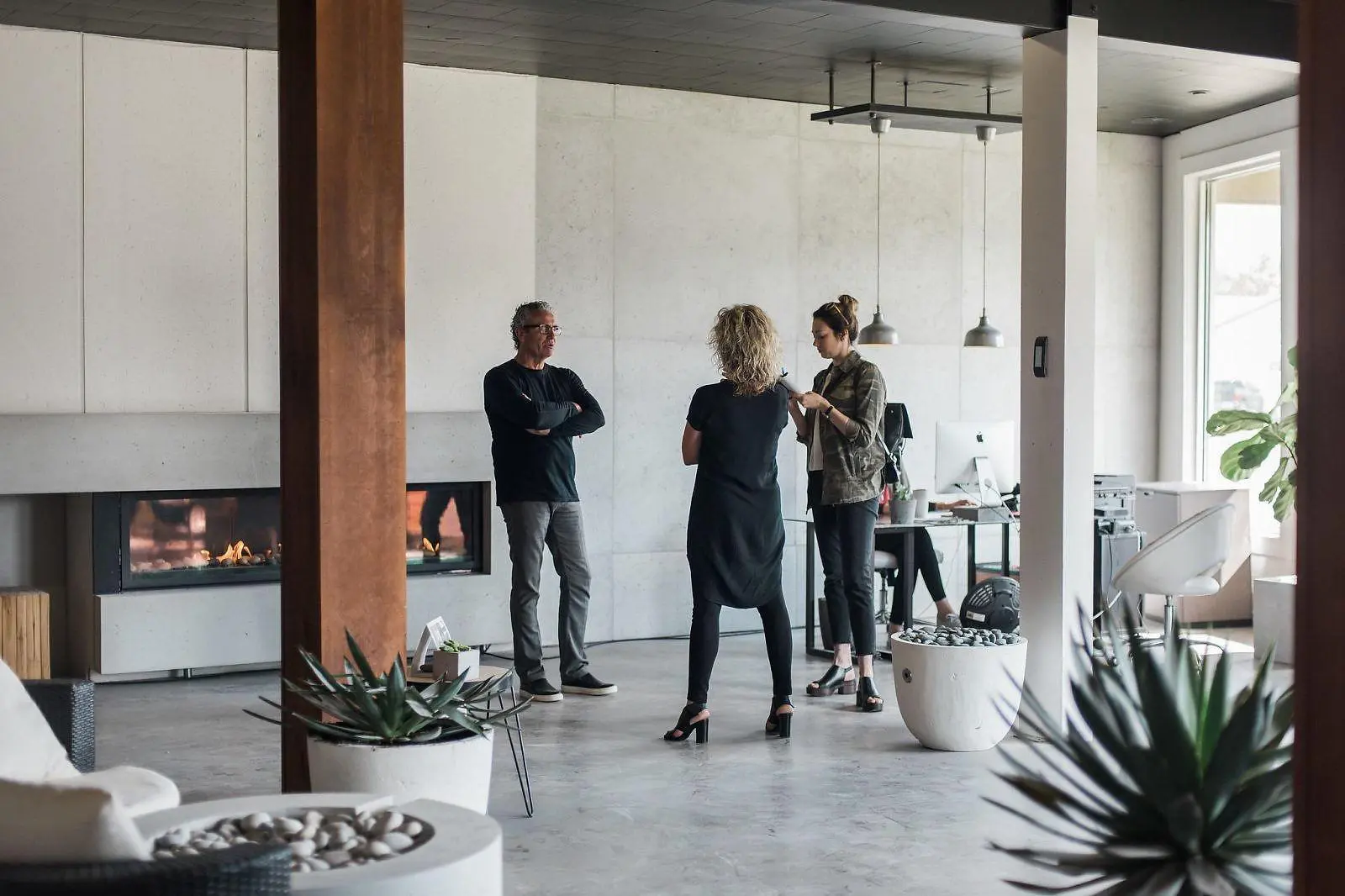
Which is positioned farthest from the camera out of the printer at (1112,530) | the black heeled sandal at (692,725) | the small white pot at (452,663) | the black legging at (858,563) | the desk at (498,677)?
the printer at (1112,530)

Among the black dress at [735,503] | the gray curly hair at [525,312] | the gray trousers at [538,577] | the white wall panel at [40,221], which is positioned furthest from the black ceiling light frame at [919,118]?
the white wall panel at [40,221]

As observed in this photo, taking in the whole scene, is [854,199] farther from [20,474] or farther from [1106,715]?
[1106,715]

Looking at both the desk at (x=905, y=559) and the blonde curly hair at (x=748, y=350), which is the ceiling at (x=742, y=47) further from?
the desk at (x=905, y=559)

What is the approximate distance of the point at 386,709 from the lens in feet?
12.4

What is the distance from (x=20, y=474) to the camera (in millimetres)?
6832

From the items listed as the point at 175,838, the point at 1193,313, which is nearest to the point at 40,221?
the point at 175,838

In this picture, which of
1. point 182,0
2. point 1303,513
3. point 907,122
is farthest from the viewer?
point 907,122

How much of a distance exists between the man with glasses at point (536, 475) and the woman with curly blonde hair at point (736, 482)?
3.85 ft

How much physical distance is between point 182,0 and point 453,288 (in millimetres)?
2008

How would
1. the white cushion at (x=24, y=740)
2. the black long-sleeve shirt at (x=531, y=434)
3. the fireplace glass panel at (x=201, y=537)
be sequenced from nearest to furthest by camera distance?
the white cushion at (x=24, y=740), the black long-sleeve shirt at (x=531, y=434), the fireplace glass panel at (x=201, y=537)

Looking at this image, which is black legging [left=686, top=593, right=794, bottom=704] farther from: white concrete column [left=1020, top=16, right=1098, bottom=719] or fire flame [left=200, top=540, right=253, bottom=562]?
fire flame [left=200, top=540, right=253, bottom=562]

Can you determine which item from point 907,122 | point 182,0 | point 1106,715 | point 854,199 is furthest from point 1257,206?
point 1106,715

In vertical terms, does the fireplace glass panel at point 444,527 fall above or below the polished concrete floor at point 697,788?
above

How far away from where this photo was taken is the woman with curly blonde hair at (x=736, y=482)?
570 cm
